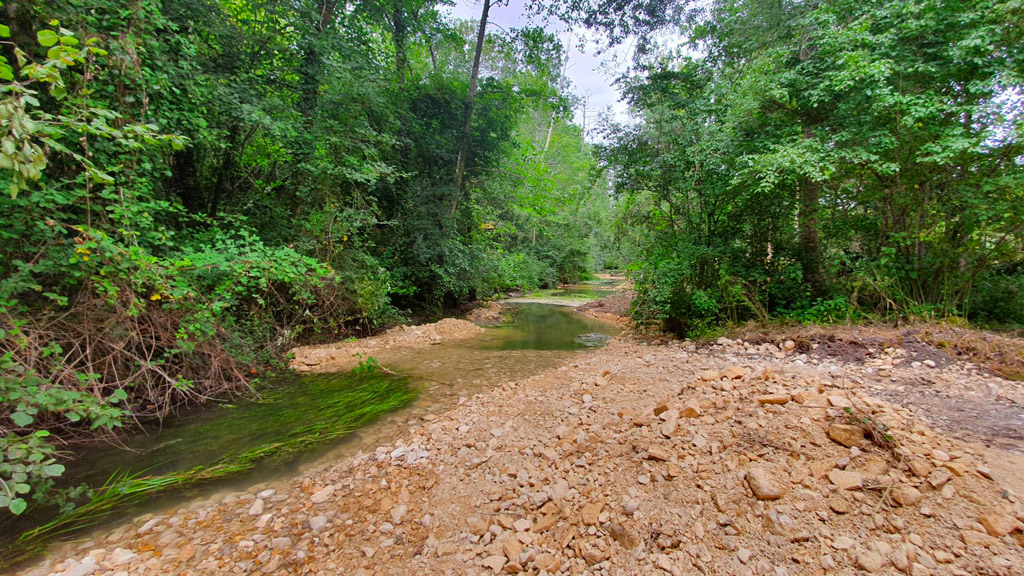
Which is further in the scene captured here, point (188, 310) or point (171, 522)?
point (188, 310)

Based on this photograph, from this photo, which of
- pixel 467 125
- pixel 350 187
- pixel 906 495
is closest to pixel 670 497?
pixel 906 495

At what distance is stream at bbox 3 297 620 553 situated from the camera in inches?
126

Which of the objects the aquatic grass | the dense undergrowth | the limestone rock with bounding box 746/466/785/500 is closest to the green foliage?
the limestone rock with bounding box 746/466/785/500

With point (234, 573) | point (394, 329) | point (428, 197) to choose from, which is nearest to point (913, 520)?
point (234, 573)

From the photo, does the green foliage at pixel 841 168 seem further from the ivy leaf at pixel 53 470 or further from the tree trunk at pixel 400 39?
the ivy leaf at pixel 53 470

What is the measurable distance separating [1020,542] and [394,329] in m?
9.53

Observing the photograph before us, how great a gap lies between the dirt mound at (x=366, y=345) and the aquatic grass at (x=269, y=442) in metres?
0.68

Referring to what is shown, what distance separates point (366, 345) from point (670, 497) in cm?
716

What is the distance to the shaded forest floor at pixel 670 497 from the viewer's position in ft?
5.60

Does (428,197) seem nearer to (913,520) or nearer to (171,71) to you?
(171,71)

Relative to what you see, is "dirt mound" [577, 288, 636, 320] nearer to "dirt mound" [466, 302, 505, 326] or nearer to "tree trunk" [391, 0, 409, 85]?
"dirt mound" [466, 302, 505, 326]

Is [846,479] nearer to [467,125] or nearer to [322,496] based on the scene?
[322,496]

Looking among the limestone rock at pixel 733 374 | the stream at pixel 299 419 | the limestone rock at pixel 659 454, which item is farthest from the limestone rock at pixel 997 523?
the stream at pixel 299 419

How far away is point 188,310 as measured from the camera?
439cm
